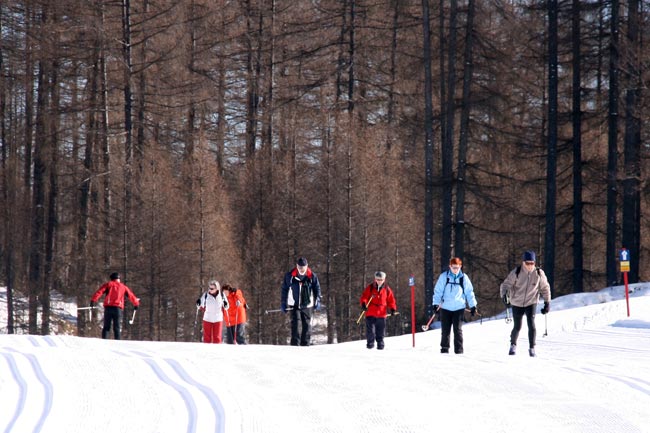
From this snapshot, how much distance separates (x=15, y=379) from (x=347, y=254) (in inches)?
1097

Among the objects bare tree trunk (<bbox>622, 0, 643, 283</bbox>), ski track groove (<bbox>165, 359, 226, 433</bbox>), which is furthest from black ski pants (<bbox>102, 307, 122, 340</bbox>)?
bare tree trunk (<bbox>622, 0, 643, 283</bbox>)

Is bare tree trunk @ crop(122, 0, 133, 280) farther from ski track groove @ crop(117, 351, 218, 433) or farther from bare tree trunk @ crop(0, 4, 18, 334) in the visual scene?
ski track groove @ crop(117, 351, 218, 433)

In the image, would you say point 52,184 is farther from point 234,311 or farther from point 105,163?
point 234,311

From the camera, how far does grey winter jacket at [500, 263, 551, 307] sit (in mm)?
14891

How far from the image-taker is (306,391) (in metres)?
10.1

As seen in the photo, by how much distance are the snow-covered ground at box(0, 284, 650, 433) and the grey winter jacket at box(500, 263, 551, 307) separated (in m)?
1.12

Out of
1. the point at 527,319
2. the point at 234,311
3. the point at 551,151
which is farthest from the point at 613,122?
the point at 527,319

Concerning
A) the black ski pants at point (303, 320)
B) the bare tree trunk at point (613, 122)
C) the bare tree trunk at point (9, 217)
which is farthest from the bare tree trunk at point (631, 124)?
the bare tree trunk at point (9, 217)

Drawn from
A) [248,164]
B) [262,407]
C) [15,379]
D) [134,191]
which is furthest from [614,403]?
[248,164]

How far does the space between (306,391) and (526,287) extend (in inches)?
232

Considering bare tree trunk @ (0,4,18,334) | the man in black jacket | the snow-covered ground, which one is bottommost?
the snow-covered ground

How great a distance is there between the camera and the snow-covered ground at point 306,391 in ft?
28.1

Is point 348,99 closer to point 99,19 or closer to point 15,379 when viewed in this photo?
point 99,19

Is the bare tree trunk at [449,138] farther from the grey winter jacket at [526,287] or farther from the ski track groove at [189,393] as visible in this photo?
the ski track groove at [189,393]
